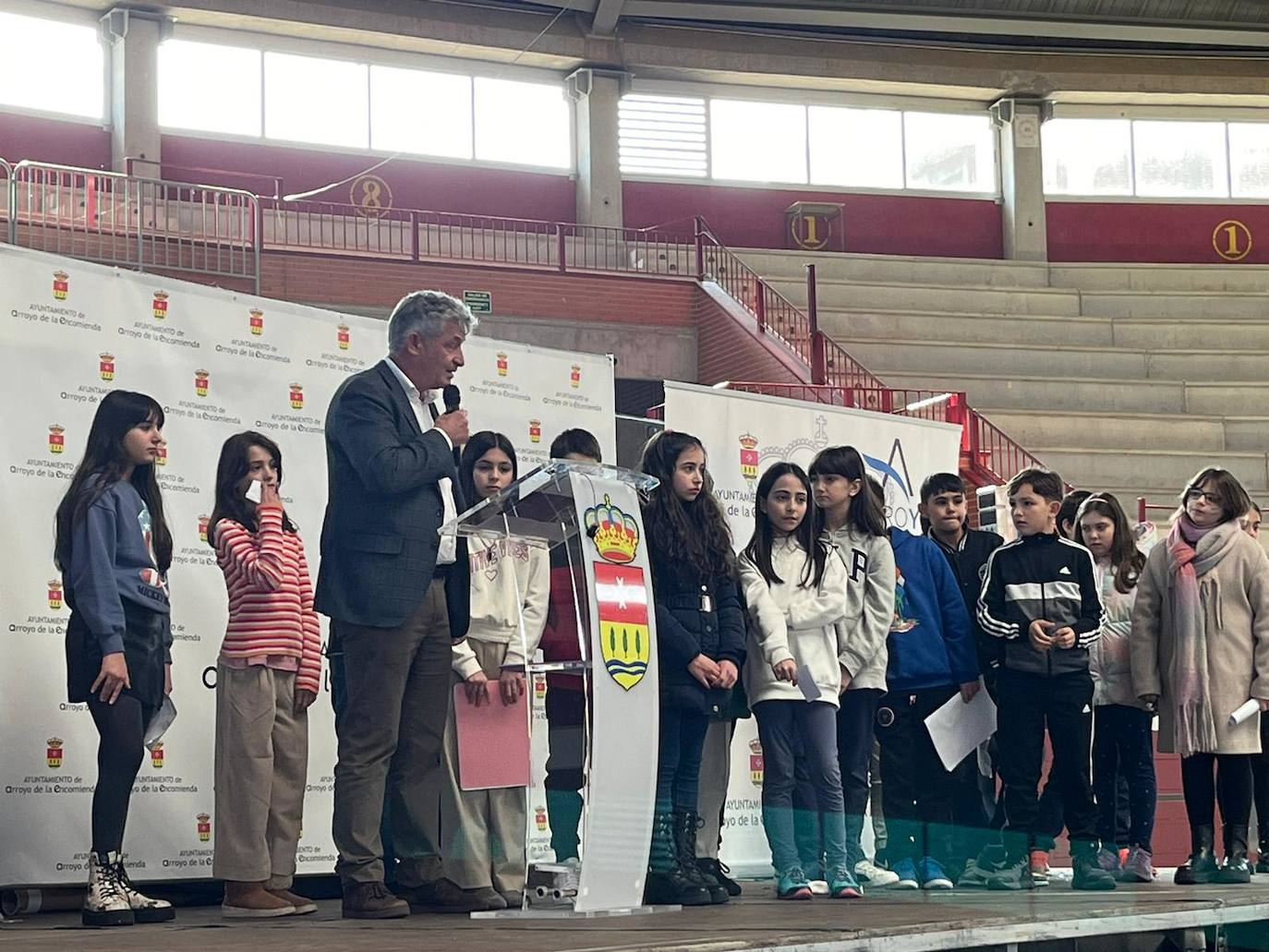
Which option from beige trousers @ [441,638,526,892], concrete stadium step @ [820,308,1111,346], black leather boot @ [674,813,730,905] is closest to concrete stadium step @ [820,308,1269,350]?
concrete stadium step @ [820,308,1111,346]

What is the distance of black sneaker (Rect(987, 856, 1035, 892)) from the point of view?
17.1 ft

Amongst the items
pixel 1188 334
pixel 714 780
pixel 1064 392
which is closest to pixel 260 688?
pixel 714 780

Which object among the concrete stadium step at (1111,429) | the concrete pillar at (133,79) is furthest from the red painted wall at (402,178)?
the concrete stadium step at (1111,429)

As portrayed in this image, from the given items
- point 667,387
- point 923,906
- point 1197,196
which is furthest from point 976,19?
point 923,906

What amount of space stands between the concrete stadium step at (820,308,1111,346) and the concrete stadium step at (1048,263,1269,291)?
1.39 meters

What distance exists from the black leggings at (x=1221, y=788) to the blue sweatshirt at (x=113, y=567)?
3.40m

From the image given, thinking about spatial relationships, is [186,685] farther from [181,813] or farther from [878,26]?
[878,26]

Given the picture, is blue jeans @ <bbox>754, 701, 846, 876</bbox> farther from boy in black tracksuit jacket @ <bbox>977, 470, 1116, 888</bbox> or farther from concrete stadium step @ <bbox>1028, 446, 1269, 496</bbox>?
concrete stadium step @ <bbox>1028, 446, 1269, 496</bbox>

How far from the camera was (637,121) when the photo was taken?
66.3ft

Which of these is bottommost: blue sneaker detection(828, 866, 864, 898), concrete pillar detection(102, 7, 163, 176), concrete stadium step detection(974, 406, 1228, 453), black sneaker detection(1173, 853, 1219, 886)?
black sneaker detection(1173, 853, 1219, 886)

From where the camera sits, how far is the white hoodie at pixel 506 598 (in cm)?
404

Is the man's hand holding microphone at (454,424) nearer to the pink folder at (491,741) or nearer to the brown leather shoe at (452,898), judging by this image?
the pink folder at (491,741)

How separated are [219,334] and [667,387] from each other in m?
1.93

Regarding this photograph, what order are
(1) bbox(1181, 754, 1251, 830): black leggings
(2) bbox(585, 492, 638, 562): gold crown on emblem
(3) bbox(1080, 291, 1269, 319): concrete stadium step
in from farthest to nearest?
(3) bbox(1080, 291, 1269, 319): concrete stadium step, (1) bbox(1181, 754, 1251, 830): black leggings, (2) bbox(585, 492, 638, 562): gold crown on emblem
